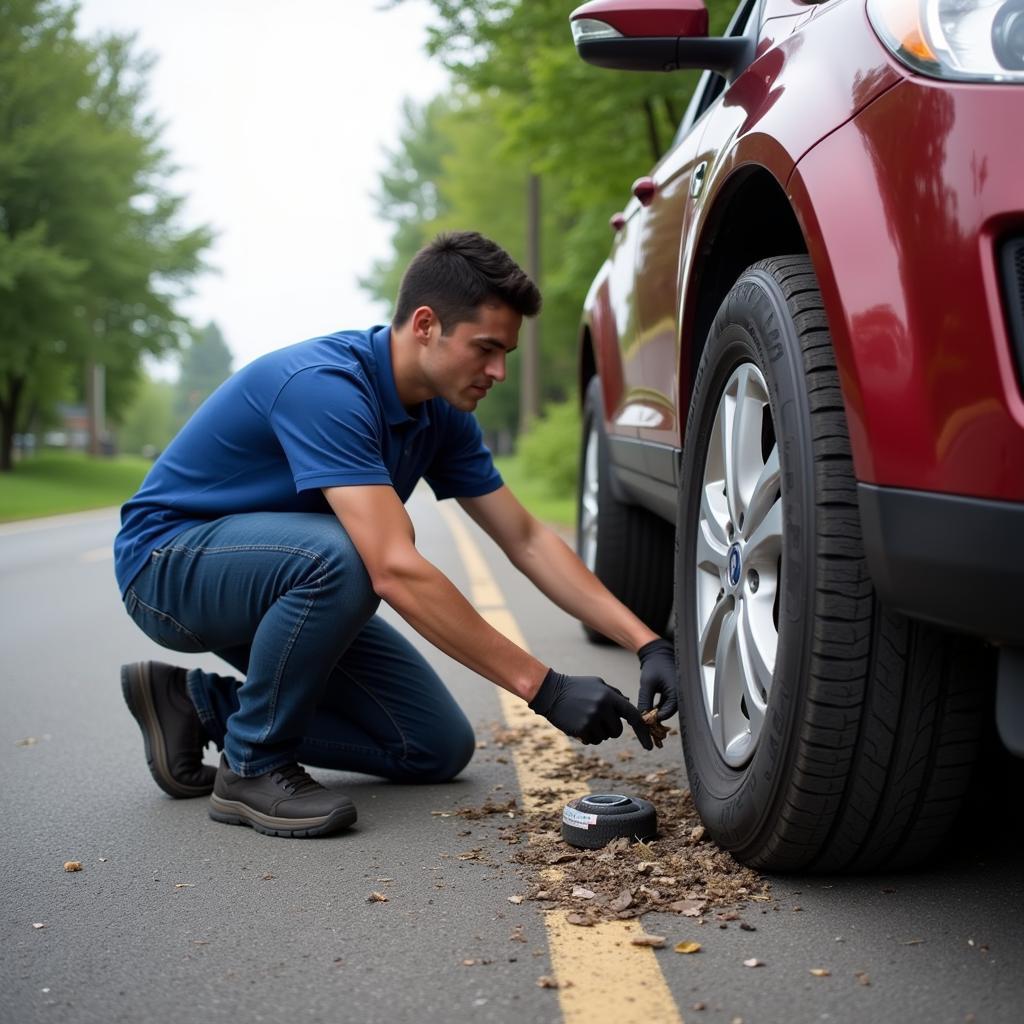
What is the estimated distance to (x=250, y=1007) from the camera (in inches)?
73.4

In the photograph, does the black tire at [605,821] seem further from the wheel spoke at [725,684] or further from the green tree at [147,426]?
the green tree at [147,426]

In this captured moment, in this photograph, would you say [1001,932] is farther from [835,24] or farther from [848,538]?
[835,24]

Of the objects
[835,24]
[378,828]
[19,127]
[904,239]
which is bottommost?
[378,828]

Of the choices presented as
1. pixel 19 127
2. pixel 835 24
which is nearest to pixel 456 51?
pixel 835 24

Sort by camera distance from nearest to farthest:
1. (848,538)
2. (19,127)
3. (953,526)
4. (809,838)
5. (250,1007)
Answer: (953,526) → (250,1007) → (848,538) → (809,838) → (19,127)

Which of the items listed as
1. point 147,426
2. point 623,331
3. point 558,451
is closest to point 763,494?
point 623,331

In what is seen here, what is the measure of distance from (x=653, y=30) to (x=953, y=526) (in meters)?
1.53

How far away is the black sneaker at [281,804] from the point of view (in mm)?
2818

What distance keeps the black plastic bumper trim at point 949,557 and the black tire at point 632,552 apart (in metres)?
2.88

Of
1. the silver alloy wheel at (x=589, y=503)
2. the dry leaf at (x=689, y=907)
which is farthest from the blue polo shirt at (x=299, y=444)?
the silver alloy wheel at (x=589, y=503)

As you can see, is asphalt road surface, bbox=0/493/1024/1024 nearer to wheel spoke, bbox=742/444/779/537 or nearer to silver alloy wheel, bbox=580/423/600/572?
wheel spoke, bbox=742/444/779/537

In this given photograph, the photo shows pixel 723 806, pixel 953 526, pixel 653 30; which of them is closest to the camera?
pixel 953 526

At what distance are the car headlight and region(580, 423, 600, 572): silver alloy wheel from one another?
3.18 m

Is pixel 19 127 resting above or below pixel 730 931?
above
